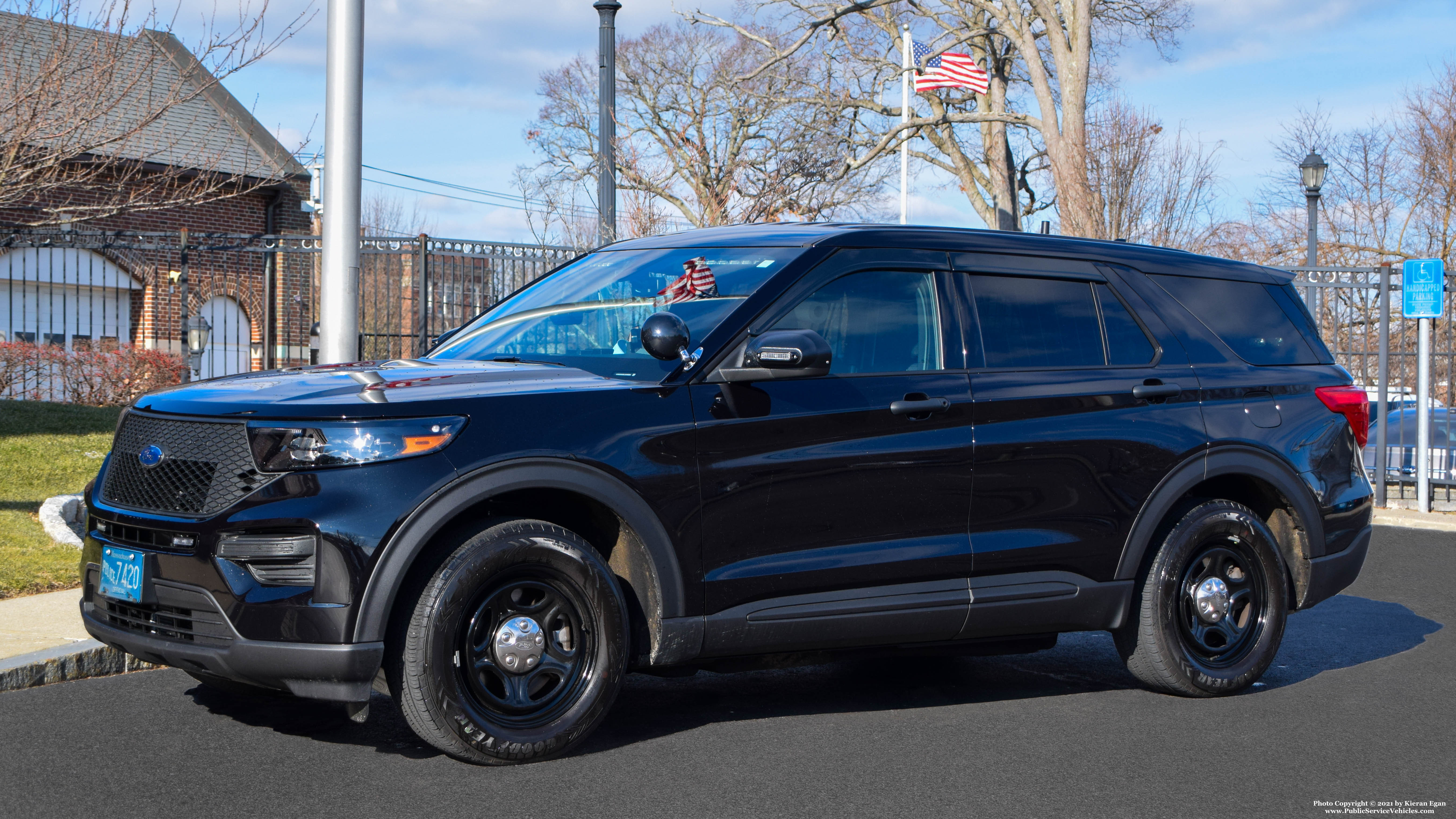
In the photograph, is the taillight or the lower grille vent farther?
the taillight

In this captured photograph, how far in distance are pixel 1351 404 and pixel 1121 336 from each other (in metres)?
1.39

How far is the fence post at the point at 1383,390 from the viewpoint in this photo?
15453mm

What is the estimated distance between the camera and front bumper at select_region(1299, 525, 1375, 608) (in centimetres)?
636

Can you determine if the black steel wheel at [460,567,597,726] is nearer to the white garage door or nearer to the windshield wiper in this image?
the windshield wiper

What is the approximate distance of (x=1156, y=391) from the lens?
5.91 m

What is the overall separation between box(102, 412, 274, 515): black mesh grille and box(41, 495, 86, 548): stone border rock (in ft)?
15.2

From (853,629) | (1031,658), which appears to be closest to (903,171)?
(1031,658)

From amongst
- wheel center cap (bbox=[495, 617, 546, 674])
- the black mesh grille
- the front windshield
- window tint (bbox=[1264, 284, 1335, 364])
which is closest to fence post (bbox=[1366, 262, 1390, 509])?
window tint (bbox=[1264, 284, 1335, 364])

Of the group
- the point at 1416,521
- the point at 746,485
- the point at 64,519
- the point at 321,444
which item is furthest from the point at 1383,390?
the point at 321,444

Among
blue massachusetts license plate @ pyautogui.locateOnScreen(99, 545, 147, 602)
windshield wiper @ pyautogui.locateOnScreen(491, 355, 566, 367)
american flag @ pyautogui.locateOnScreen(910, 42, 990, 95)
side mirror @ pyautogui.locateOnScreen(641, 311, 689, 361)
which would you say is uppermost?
american flag @ pyautogui.locateOnScreen(910, 42, 990, 95)

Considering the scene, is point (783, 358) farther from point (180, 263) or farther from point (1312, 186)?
point (1312, 186)

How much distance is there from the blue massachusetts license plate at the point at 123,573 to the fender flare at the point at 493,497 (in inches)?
31.6

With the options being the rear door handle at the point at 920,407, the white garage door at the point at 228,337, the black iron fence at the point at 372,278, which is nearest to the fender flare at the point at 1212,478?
the rear door handle at the point at 920,407

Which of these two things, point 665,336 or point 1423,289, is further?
point 1423,289
